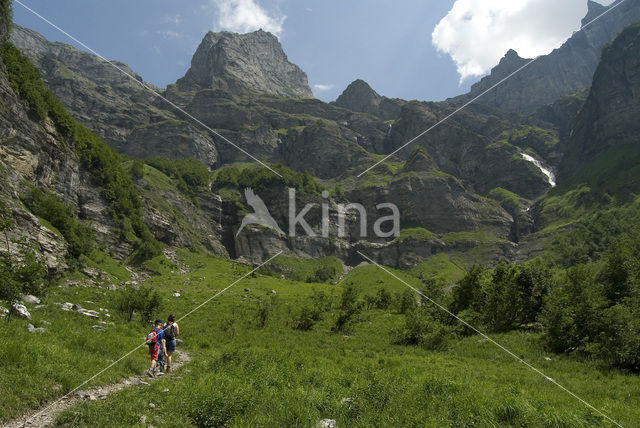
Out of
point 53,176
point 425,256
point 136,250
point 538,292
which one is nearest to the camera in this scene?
point 538,292

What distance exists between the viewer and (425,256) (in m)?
172

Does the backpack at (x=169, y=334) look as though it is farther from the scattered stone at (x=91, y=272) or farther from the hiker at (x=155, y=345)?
the scattered stone at (x=91, y=272)

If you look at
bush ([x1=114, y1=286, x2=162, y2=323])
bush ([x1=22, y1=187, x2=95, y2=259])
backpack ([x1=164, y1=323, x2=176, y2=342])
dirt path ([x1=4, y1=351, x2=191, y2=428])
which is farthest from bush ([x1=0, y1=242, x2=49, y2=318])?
bush ([x1=22, y1=187, x2=95, y2=259])

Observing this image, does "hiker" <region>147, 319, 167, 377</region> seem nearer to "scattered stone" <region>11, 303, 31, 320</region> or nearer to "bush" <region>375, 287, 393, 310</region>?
"scattered stone" <region>11, 303, 31, 320</region>

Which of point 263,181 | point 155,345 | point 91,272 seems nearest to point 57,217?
point 91,272

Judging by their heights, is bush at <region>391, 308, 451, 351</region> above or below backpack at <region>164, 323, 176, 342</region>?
below

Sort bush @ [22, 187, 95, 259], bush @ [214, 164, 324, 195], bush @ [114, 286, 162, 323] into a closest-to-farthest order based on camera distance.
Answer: bush @ [114, 286, 162, 323]
bush @ [22, 187, 95, 259]
bush @ [214, 164, 324, 195]

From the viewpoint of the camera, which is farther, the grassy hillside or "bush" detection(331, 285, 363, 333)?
"bush" detection(331, 285, 363, 333)

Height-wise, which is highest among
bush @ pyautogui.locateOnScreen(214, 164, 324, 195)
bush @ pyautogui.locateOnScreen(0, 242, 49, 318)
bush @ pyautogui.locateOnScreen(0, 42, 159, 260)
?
bush @ pyautogui.locateOnScreen(214, 164, 324, 195)

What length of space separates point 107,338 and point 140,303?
1137cm

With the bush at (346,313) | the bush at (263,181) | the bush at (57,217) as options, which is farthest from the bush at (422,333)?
the bush at (263,181)

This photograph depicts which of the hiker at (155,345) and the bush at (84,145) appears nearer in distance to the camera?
the hiker at (155,345)

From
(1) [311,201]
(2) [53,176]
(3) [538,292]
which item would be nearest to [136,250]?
(2) [53,176]

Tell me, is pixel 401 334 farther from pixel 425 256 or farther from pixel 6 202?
pixel 425 256
